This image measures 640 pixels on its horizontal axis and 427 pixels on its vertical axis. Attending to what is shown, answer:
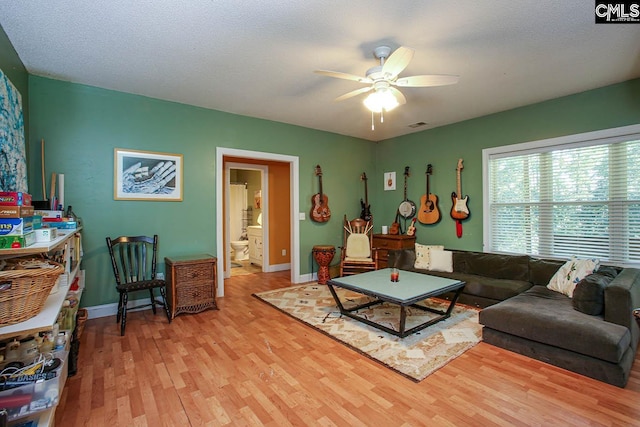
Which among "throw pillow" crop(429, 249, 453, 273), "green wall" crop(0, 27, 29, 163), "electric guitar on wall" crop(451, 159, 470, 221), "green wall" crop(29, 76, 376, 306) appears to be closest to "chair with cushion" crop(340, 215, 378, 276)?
"throw pillow" crop(429, 249, 453, 273)

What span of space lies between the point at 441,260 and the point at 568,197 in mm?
1678

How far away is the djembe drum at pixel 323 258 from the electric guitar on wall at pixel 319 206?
53cm

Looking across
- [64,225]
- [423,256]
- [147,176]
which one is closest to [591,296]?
[423,256]

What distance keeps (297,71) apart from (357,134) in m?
2.75

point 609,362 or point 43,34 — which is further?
point 43,34

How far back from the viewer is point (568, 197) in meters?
3.75

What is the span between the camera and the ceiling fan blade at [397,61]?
2068 millimetres

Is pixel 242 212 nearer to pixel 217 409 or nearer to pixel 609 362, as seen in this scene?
pixel 217 409

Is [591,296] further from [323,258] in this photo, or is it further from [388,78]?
[323,258]

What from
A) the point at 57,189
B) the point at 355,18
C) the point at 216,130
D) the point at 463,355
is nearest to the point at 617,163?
the point at 463,355

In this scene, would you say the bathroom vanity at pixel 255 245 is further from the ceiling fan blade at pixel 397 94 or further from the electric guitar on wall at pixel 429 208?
the ceiling fan blade at pixel 397 94

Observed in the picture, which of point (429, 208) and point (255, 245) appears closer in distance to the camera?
point (429, 208)

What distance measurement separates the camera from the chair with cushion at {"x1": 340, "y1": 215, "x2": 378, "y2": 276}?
4.58 metres

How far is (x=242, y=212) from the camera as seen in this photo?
7746 mm
